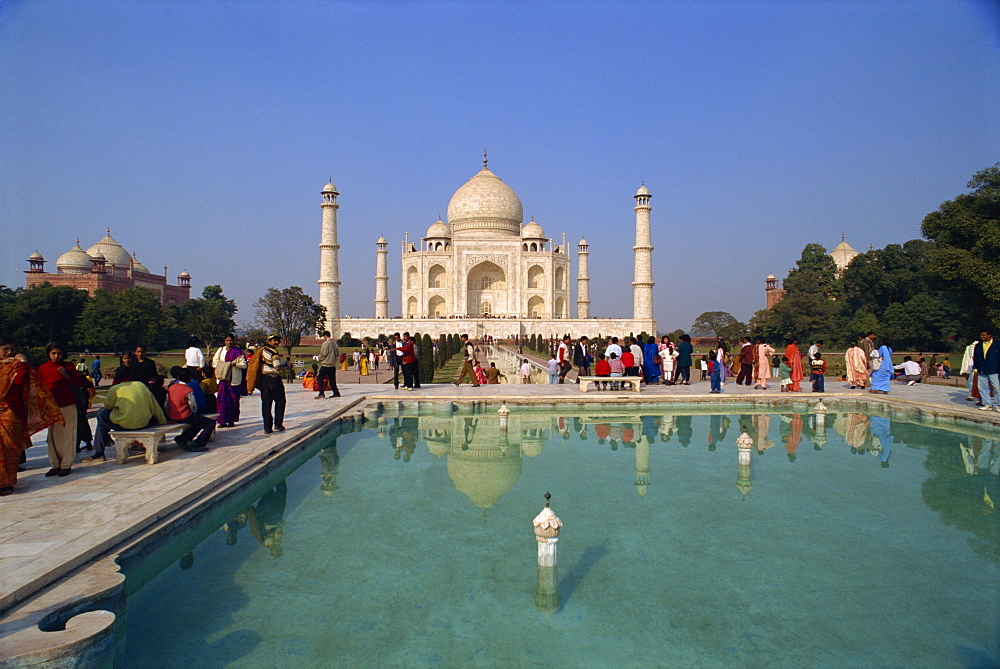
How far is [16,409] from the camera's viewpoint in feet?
12.9

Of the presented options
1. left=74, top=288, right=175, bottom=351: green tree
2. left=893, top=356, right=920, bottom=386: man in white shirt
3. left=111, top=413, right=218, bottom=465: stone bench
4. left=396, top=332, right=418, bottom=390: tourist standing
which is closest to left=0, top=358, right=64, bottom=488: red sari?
left=111, top=413, right=218, bottom=465: stone bench

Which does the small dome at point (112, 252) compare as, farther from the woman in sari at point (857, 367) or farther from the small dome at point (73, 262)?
the woman in sari at point (857, 367)

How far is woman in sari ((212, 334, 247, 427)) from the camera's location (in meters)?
6.15

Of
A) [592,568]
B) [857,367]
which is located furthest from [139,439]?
[857,367]

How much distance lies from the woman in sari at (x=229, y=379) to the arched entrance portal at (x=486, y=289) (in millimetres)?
33904

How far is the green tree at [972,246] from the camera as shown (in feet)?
41.5

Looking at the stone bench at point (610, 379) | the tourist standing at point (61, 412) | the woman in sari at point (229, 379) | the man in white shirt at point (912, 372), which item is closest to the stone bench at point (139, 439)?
the tourist standing at point (61, 412)

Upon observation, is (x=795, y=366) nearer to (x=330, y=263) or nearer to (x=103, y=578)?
(x=103, y=578)

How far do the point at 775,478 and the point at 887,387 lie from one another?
226 inches

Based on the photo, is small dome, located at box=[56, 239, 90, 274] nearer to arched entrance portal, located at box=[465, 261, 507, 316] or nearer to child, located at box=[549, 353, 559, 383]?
arched entrance portal, located at box=[465, 261, 507, 316]

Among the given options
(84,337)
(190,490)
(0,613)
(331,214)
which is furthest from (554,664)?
(331,214)

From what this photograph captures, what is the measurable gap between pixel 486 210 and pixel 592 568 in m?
39.2

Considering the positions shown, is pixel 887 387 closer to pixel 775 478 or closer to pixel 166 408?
pixel 775 478

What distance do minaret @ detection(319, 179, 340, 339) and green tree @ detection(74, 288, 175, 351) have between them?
7.54 metres
